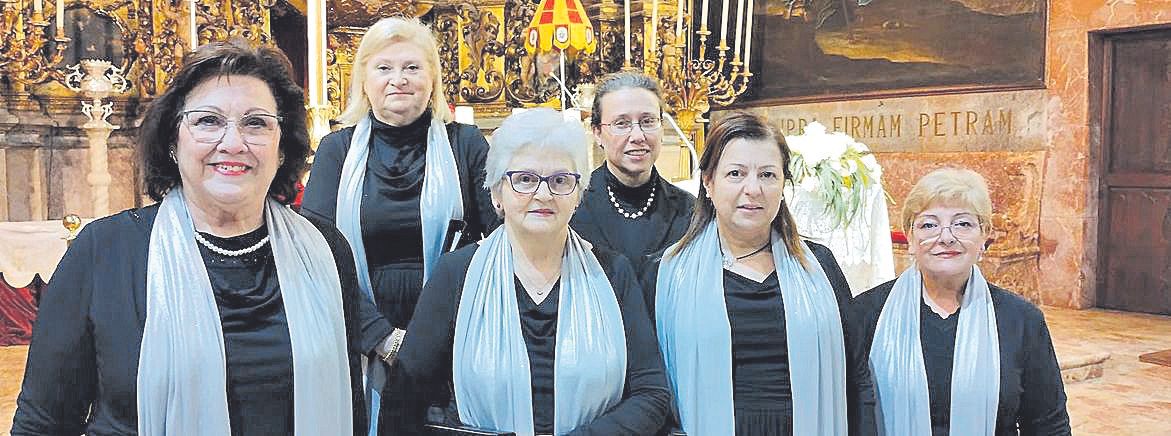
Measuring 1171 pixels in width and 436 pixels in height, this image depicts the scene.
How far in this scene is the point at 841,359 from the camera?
216 cm

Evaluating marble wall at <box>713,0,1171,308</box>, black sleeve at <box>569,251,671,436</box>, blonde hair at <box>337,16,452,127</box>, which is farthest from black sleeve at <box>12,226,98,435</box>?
marble wall at <box>713,0,1171,308</box>

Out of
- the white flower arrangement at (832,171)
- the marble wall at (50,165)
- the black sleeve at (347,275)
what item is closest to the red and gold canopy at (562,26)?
the white flower arrangement at (832,171)

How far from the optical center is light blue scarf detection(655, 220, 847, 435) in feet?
6.85

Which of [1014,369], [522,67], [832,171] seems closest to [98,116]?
[522,67]

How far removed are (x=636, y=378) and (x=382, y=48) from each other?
3.33 ft

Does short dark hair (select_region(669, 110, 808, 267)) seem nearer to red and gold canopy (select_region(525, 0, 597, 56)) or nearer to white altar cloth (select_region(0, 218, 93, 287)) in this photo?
red and gold canopy (select_region(525, 0, 597, 56))

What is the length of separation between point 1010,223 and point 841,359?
6280 mm

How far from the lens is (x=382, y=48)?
2428 millimetres

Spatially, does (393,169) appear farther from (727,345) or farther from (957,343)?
(957,343)

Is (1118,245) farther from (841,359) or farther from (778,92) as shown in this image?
(841,359)

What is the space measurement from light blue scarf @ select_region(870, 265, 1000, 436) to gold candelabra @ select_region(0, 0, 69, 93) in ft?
15.1

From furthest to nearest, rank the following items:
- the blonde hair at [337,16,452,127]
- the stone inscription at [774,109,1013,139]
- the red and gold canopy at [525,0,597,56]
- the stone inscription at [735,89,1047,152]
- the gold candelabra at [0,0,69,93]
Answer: the stone inscription at [774,109,1013,139] → the stone inscription at [735,89,1047,152] → the red and gold canopy at [525,0,597,56] → the gold candelabra at [0,0,69,93] → the blonde hair at [337,16,452,127]

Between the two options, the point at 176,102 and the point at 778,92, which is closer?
the point at 176,102

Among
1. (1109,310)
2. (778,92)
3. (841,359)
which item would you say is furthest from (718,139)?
(778,92)
